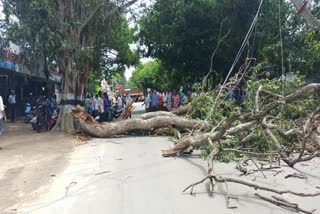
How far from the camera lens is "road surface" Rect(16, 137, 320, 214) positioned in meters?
6.56

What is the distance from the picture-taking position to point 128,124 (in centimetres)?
1498

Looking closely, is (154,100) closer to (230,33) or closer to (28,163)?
(230,33)

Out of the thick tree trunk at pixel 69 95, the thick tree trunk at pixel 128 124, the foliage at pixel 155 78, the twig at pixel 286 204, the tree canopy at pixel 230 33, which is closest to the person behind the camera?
the twig at pixel 286 204

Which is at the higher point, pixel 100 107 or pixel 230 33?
pixel 230 33

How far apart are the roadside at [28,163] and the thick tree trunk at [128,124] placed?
0.79 m

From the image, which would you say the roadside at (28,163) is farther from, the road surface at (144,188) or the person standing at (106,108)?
the person standing at (106,108)

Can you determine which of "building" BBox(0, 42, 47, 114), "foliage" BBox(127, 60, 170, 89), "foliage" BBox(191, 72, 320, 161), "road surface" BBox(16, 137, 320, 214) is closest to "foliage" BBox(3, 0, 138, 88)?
"building" BBox(0, 42, 47, 114)

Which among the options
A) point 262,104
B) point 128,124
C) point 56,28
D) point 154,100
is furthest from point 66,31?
point 262,104

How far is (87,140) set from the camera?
15.0m

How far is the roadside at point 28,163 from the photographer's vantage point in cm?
792

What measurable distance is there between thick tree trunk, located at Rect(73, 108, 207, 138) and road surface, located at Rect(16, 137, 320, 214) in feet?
10.6

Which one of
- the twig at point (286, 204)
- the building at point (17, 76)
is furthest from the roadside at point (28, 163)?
the building at point (17, 76)

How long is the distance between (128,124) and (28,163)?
4.75 metres

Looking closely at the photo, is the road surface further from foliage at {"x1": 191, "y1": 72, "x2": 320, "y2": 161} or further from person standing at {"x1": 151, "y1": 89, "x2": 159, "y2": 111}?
person standing at {"x1": 151, "y1": 89, "x2": 159, "y2": 111}
